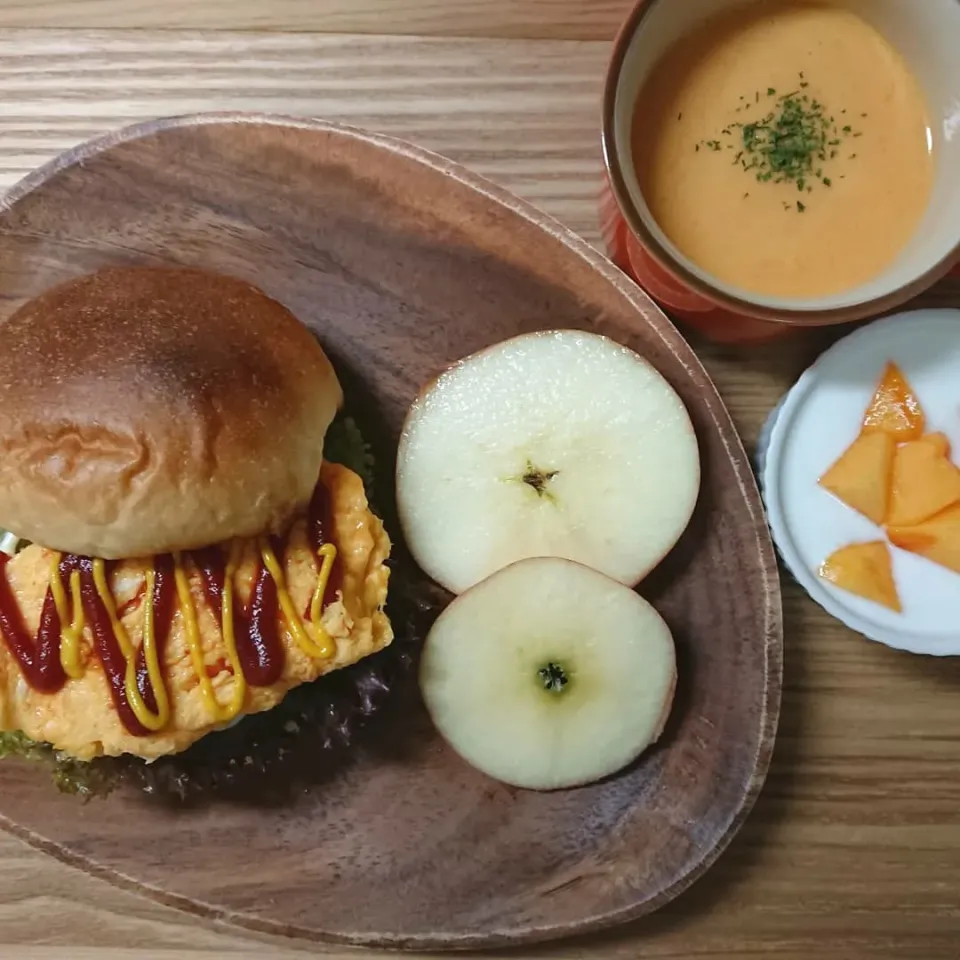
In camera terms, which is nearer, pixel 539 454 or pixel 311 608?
pixel 311 608

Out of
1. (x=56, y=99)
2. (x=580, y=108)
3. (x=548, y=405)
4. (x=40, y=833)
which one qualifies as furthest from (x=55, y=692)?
(x=580, y=108)

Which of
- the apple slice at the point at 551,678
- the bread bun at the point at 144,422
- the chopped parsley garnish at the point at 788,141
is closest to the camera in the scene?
the bread bun at the point at 144,422

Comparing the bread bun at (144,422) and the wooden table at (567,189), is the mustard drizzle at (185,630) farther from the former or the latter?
the wooden table at (567,189)

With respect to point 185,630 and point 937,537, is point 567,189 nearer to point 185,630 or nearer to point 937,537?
point 937,537

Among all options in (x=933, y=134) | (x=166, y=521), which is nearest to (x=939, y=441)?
(x=933, y=134)

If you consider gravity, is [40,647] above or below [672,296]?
below

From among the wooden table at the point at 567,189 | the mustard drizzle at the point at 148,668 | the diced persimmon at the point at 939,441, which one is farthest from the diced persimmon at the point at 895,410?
the mustard drizzle at the point at 148,668

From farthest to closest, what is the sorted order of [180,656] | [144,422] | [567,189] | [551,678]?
[567,189] < [551,678] < [180,656] < [144,422]

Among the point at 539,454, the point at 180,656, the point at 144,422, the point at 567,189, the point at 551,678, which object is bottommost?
the point at 551,678
